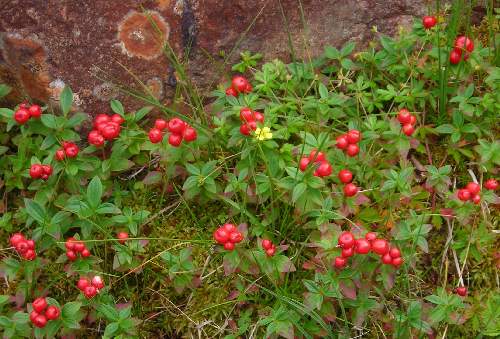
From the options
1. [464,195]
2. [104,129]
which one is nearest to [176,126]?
[104,129]

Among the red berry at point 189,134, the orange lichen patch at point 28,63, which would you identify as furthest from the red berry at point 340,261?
the orange lichen patch at point 28,63

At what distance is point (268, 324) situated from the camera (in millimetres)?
3752

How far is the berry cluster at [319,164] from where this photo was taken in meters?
3.66

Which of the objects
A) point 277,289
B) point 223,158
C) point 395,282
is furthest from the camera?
point 223,158

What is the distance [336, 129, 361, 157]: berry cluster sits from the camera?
12.7ft

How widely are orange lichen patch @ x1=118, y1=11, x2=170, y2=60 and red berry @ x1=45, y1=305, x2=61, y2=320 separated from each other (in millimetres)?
1768

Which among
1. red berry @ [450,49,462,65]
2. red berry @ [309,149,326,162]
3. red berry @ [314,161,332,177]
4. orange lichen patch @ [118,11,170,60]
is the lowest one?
red berry @ [314,161,332,177]

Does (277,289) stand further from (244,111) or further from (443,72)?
(443,72)

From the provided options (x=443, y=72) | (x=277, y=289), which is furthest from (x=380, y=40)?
(x=277, y=289)

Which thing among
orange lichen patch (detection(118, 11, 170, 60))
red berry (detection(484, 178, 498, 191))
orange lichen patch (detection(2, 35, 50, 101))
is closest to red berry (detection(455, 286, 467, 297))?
red berry (detection(484, 178, 498, 191))

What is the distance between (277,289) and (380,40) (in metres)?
1.96

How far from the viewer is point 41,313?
141 inches

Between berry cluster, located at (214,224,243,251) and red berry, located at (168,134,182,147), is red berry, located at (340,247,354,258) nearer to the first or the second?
berry cluster, located at (214,224,243,251)

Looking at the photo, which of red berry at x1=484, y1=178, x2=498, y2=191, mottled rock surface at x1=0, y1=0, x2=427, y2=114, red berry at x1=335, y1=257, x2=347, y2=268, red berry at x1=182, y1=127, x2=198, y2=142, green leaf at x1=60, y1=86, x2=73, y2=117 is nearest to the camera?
red berry at x1=335, y1=257, x2=347, y2=268
